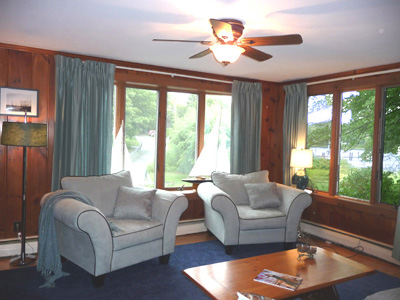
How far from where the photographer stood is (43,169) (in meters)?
3.73

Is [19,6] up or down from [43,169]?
up

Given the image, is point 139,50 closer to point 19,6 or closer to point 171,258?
point 19,6

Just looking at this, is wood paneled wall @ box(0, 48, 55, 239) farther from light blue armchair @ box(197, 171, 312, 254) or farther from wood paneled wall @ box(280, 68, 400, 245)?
wood paneled wall @ box(280, 68, 400, 245)

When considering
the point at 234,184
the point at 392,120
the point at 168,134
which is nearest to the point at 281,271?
the point at 234,184

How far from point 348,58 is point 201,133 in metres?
2.22

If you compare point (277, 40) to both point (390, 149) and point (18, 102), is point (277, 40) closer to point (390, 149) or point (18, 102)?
point (390, 149)

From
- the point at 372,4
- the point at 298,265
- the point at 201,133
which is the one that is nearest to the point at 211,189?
the point at 201,133

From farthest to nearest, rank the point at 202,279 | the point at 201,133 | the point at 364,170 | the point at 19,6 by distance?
the point at 201,133, the point at 364,170, the point at 19,6, the point at 202,279

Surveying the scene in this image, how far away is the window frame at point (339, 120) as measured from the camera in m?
3.98

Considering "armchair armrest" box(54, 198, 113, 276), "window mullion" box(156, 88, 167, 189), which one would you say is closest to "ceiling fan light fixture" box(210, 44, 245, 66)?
"armchair armrest" box(54, 198, 113, 276)

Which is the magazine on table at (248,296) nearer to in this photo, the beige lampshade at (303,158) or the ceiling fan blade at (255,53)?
the ceiling fan blade at (255,53)

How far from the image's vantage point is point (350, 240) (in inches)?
164

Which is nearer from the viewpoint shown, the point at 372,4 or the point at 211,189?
the point at 372,4

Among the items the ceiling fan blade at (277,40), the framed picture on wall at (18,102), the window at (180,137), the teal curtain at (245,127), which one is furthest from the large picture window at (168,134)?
the ceiling fan blade at (277,40)
